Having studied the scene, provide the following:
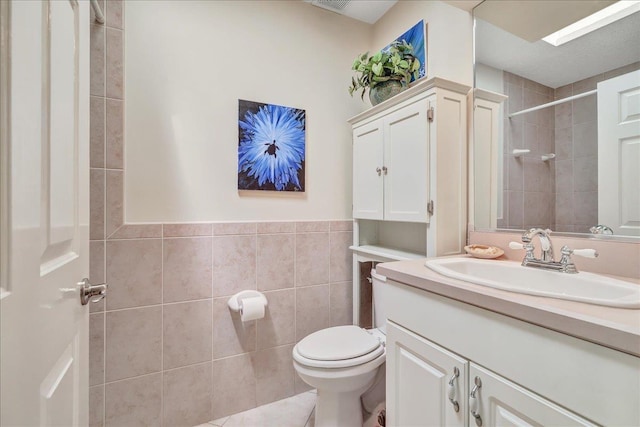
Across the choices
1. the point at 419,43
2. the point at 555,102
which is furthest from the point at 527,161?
the point at 419,43

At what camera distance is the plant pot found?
1530mm

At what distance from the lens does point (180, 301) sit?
1.47 meters

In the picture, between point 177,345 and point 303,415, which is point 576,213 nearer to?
point 303,415

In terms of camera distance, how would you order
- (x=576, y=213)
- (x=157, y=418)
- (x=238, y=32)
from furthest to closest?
(x=238, y=32), (x=157, y=418), (x=576, y=213)

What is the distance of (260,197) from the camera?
167 centimetres

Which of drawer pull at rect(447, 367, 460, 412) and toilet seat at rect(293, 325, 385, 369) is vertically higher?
drawer pull at rect(447, 367, 460, 412)

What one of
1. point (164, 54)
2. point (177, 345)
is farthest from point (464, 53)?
point (177, 345)

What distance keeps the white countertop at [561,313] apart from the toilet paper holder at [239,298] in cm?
101

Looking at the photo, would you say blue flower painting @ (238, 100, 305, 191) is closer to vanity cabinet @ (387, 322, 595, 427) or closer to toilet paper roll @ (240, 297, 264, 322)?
toilet paper roll @ (240, 297, 264, 322)

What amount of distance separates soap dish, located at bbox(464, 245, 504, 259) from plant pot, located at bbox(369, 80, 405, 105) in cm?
92

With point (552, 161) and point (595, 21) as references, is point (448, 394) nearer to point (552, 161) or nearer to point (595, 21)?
point (552, 161)

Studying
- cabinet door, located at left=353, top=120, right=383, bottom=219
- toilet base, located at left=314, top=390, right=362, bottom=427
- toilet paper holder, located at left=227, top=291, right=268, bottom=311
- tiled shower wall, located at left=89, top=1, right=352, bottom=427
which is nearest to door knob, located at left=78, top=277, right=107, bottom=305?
tiled shower wall, located at left=89, top=1, right=352, bottom=427

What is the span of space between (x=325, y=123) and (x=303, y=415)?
1782 millimetres

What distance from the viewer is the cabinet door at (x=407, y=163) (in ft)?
4.32
